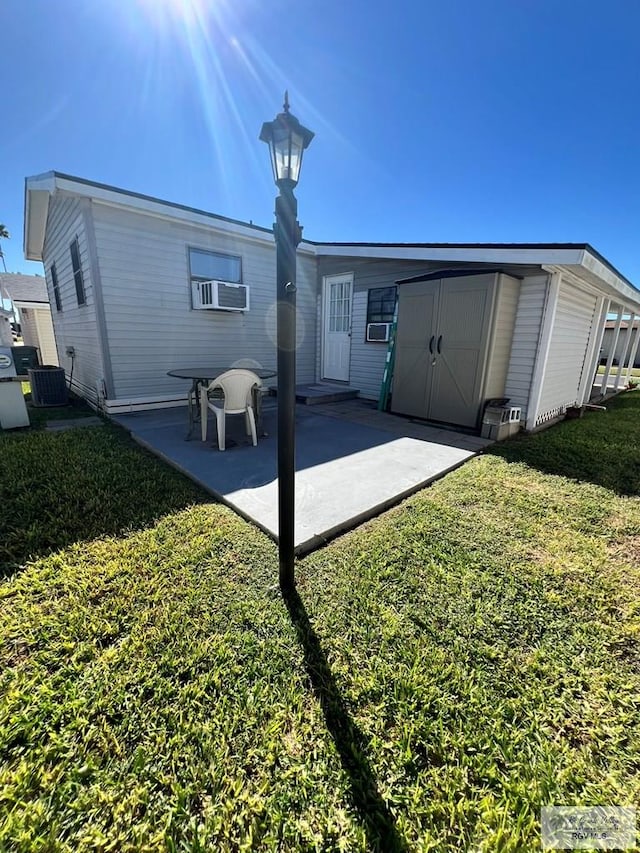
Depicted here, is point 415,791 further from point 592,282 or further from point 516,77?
point 516,77

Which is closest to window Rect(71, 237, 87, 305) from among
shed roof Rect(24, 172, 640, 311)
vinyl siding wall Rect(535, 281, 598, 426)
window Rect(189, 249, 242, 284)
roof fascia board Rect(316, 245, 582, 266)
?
shed roof Rect(24, 172, 640, 311)

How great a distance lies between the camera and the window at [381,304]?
7.14 meters

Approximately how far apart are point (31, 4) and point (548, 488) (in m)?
8.53

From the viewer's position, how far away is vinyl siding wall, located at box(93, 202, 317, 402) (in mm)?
5598

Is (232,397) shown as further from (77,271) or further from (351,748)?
(77,271)

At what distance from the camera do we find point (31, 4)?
14.6 ft

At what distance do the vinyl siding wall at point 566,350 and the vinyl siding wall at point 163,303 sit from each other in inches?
212

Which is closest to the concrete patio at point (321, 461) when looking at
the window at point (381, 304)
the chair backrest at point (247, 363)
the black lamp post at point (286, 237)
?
the black lamp post at point (286, 237)

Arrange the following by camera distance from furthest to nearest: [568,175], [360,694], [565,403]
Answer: [568,175] → [565,403] → [360,694]

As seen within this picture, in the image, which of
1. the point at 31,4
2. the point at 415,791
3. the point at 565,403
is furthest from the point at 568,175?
the point at 415,791

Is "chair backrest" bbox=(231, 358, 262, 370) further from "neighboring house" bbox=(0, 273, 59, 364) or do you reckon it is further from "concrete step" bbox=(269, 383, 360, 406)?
"neighboring house" bbox=(0, 273, 59, 364)

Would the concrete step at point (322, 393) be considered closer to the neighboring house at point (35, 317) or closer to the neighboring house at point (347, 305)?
the neighboring house at point (347, 305)

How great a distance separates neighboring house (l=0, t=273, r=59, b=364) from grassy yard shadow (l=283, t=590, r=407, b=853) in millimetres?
13065

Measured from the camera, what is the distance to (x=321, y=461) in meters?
3.93
